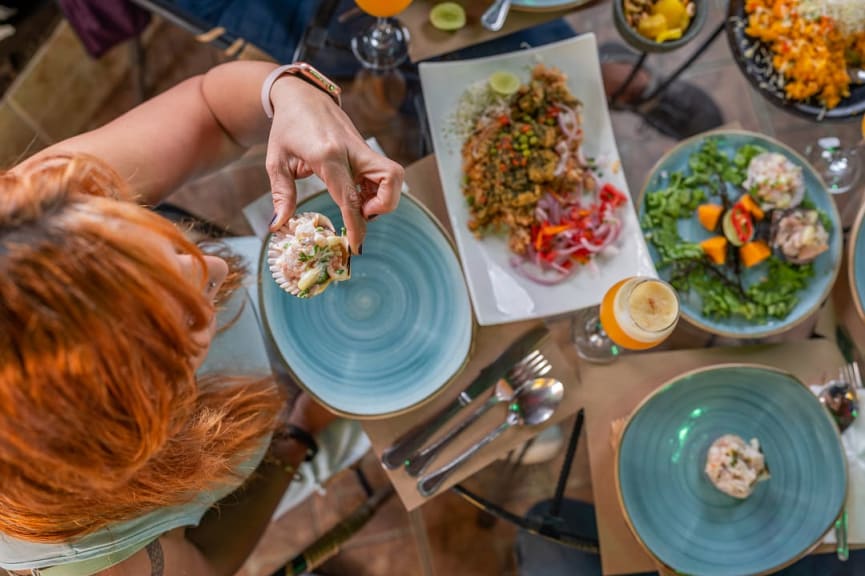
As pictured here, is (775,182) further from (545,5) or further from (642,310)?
(545,5)

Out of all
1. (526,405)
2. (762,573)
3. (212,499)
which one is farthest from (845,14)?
(212,499)

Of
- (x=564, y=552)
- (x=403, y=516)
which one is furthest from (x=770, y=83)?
(x=403, y=516)

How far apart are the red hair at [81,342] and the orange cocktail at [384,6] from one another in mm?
656

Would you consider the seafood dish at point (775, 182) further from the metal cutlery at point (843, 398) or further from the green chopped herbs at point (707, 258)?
the metal cutlery at point (843, 398)

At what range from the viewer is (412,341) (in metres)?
1.39

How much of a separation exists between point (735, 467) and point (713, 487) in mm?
70

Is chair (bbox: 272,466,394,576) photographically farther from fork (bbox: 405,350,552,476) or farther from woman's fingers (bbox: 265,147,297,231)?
woman's fingers (bbox: 265,147,297,231)

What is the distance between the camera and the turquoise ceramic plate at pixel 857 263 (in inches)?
55.6

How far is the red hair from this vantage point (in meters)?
0.78

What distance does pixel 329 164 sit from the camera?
43.1 inches

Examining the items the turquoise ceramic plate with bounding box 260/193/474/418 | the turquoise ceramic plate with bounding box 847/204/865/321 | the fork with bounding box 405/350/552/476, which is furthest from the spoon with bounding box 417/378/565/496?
the turquoise ceramic plate with bounding box 847/204/865/321

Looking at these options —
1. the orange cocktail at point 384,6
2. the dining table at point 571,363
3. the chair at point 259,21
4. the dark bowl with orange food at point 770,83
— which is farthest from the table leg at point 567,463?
the chair at point 259,21

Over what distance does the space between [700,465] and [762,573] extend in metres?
0.24

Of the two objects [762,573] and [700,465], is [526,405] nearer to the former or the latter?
[700,465]
